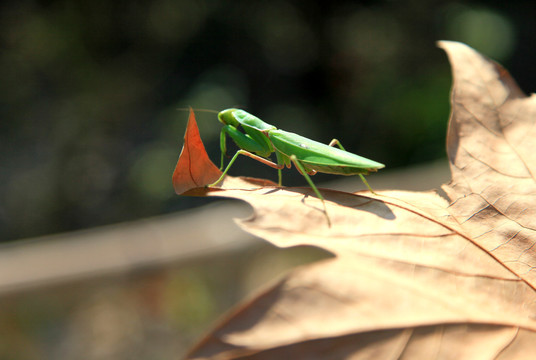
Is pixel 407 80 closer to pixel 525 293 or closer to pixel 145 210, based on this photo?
pixel 145 210

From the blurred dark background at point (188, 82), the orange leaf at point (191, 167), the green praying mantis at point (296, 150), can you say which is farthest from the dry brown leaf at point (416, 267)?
the blurred dark background at point (188, 82)

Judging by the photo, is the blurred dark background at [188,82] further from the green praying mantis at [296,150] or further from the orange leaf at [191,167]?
the orange leaf at [191,167]

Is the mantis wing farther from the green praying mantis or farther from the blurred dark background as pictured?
the blurred dark background

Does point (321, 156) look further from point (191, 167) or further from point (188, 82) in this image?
point (188, 82)

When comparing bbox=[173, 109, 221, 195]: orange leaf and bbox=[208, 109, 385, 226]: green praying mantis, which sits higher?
bbox=[173, 109, 221, 195]: orange leaf

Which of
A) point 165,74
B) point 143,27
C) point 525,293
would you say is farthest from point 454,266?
point 143,27

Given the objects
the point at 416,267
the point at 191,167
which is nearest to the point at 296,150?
the point at 191,167

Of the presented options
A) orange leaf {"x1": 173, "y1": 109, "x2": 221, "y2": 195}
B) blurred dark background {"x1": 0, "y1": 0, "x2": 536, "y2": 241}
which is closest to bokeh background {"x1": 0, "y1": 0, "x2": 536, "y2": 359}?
blurred dark background {"x1": 0, "y1": 0, "x2": 536, "y2": 241}
